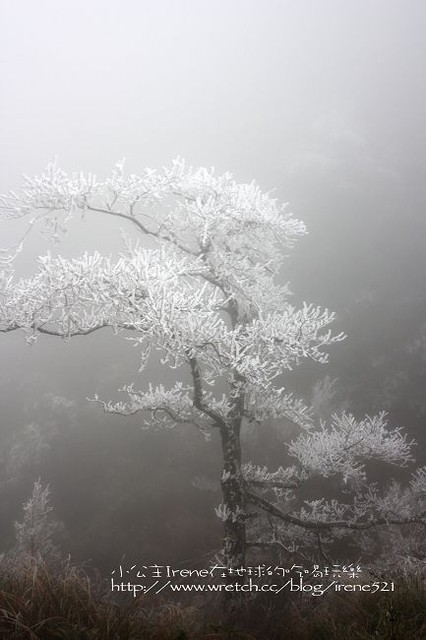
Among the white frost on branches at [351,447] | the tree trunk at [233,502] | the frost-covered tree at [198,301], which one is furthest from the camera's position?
the white frost on branches at [351,447]

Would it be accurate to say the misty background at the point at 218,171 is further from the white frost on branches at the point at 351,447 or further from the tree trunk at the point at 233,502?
the tree trunk at the point at 233,502

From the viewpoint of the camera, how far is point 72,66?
2422 inches

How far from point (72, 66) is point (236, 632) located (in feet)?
251

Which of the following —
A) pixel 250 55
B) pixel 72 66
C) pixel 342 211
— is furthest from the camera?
pixel 72 66

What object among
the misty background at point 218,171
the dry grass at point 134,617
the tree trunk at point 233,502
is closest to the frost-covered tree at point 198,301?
the tree trunk at point 233,502

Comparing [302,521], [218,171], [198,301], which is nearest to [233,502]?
[302,521]

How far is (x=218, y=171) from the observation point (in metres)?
33.7

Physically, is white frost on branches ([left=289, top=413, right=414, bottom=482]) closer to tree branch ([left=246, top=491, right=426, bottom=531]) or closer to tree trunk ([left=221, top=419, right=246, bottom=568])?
tree branch ([left=246, top=491, right=426, bottom=531])

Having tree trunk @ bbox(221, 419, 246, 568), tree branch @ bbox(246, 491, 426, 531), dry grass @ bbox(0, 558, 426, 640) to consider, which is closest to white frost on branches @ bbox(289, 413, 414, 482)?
tree branch @ bbox(246, 491, 426, 531)

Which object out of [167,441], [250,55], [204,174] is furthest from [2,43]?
[204,174]

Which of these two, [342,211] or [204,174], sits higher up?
[342,211]

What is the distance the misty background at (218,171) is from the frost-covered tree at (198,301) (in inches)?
521

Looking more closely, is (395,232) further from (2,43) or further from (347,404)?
(2,43)

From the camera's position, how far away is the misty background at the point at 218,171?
20.4 m
